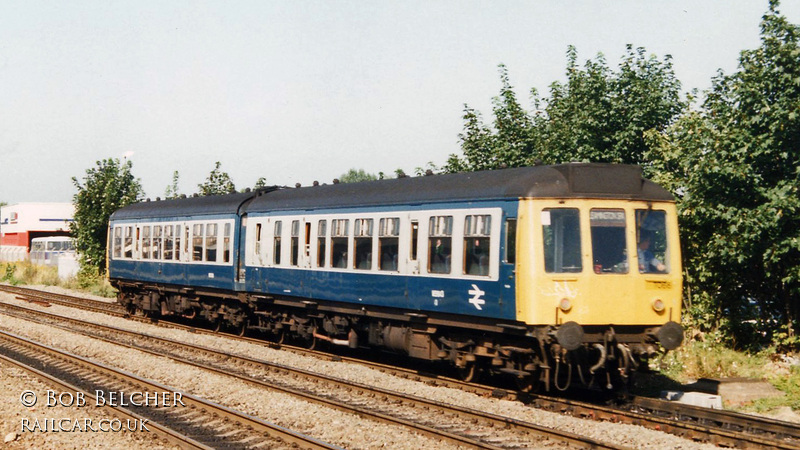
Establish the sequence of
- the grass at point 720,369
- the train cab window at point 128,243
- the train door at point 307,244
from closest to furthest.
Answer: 1. the grass at point 720,369
2. the train door at point 307,244
3. the train cab window at point 128,243

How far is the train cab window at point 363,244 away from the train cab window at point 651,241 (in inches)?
199

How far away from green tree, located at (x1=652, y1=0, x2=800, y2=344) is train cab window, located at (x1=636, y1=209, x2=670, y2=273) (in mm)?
2133

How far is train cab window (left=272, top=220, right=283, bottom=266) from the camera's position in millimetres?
18297

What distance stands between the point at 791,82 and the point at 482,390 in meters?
7.04

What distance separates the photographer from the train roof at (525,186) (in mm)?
11789

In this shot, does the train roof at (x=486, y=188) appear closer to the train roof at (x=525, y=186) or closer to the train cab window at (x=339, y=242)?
the train roof at (x=525, y=186)

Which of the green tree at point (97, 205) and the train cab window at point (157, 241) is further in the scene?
the green tree at point (97, 205)

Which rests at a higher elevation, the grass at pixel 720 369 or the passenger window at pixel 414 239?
the passenger window at pixel 414 239

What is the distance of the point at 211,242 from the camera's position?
70.0ft

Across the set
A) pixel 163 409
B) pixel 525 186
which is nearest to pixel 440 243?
pixel 525 186

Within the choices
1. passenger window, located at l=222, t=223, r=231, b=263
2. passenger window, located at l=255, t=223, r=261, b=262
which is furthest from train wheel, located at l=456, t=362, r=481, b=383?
passenger window, located at l=222, t=223, r=231, b=263

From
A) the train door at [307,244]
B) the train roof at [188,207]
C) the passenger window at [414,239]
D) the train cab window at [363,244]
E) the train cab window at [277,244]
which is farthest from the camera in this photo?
the train roof at [188,207]

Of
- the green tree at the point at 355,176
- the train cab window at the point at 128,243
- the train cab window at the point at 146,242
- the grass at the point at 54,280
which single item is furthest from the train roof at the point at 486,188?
the green tree at the point at 355,176

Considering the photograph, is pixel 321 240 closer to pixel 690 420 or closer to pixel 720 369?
pixel 720 369
